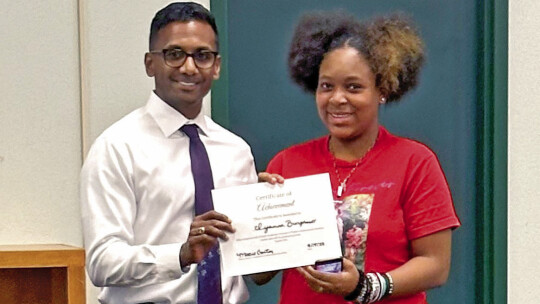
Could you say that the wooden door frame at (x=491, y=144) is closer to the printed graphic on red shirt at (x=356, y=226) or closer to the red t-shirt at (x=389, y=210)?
the red t-shirt at (x=389, y=210)

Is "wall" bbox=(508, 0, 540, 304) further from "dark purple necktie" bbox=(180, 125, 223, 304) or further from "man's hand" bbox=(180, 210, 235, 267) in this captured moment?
"man's hand" bbox=(180, 210, 235, 267)

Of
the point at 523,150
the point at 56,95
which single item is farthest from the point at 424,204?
the point at 523,150

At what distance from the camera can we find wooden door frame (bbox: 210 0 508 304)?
3361 mm

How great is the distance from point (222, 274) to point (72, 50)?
0.94 m

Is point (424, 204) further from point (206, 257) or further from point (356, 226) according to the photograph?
point (206, 257)

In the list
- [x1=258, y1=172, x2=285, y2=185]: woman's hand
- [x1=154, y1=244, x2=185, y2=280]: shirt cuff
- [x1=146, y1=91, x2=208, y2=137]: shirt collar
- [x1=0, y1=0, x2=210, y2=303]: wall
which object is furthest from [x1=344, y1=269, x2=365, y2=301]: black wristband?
[x1=0, y1=0, x2=210, y2=303]: wall

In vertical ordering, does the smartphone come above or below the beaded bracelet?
above

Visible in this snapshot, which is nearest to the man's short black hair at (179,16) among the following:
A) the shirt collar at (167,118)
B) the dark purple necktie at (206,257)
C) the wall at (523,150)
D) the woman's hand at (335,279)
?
the shirt collar at (167,118)

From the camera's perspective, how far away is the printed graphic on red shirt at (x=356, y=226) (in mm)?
2156

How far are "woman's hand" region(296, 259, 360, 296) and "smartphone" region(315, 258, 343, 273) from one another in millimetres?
11

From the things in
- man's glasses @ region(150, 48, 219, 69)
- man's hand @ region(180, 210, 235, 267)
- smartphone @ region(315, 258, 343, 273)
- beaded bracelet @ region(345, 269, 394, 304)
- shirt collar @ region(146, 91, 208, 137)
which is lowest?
beaded bracelet @ region(345, 269, 394, 304)

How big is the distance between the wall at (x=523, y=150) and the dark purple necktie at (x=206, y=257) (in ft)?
5.08

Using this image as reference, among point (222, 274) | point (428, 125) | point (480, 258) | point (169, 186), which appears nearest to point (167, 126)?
point (169, 186)

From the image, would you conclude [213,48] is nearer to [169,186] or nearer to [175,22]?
Result: [175,22]
